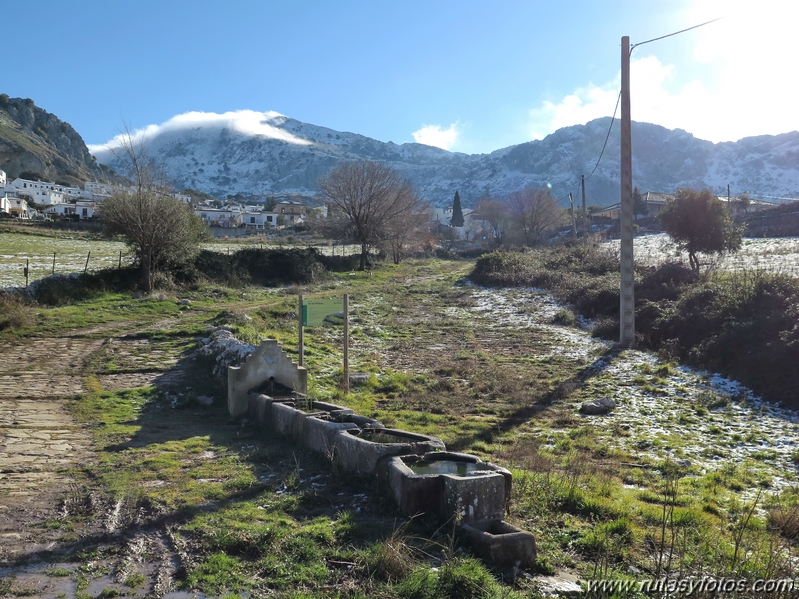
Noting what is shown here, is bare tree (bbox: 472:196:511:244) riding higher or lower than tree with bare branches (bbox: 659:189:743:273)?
higher

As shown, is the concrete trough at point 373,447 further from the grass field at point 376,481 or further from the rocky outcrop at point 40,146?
the rocky outcrop at point 40,146

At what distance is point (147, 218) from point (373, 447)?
20.9 metres

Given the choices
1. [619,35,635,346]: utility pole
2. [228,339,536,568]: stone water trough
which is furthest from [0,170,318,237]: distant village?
[228,339,536,568]: stone water trough

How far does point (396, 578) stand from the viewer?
4.06 metres

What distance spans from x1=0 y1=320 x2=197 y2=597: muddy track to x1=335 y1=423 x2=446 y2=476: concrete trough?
1.92 m

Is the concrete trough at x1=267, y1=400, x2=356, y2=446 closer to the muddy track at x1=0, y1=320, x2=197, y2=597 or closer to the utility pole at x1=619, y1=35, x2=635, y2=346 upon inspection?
the muddy track at x1=0, y1=320, x2=197, y2=597

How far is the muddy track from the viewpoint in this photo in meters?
4.16

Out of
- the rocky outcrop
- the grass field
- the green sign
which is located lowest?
the grass field

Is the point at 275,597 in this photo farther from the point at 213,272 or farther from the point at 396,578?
the point at 213,272

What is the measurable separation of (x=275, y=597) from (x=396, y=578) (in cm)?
79

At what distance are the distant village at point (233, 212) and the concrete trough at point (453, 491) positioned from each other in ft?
175

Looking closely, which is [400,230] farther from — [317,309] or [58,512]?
[58,512]

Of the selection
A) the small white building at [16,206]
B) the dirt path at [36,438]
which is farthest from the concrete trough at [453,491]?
the small white building at [16,206]

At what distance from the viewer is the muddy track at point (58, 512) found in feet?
13.7
